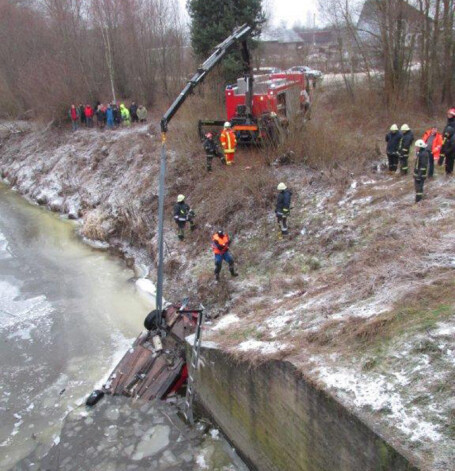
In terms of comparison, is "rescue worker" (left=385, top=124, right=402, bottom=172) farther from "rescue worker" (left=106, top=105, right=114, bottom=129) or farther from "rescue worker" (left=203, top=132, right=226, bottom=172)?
"rescue worker" (left=106, top=105, right=114, bottom=129)

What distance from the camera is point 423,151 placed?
955 cm

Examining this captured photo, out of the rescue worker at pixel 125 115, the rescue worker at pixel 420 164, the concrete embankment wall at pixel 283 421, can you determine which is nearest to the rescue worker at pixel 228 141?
the rescue worker at pixel 420 164

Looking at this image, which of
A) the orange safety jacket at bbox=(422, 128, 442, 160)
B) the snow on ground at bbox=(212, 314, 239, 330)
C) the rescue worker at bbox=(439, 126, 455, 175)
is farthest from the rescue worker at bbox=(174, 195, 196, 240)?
the rescue worker at bbox=(439, 126, 455, 175)

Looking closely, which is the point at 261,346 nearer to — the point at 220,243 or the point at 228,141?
the point at 220,243

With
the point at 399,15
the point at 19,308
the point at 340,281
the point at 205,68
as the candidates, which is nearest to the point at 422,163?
the point at 340,281

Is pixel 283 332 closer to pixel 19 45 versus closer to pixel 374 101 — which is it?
pixel 374 101

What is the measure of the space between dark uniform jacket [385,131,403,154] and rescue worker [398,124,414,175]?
17 cm

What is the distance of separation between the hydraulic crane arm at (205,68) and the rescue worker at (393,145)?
4.86 meters

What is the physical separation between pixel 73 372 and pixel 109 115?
16.7 m

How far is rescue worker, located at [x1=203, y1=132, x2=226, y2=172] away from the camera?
1443 centimetres

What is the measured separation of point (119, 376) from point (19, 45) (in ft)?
94.4

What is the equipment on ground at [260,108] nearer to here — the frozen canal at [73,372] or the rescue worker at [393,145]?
the rescue worker at [393,145]

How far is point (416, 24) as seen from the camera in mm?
17891

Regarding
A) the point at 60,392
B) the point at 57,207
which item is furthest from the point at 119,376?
the point at 57,207
